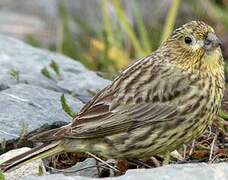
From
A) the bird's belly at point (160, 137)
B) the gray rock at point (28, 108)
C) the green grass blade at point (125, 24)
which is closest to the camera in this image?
the bird's belly at point (160, 137)

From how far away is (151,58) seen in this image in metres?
6.98

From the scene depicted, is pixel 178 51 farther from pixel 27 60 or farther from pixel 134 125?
pixel 27 60

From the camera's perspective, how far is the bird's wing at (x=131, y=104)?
21.1 feet

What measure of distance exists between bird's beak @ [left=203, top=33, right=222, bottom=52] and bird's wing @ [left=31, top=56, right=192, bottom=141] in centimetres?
25

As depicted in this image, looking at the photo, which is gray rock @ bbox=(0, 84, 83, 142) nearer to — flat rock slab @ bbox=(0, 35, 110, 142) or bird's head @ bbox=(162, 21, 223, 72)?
flat rock slab @ bbox=(0, 35, 110, 142)

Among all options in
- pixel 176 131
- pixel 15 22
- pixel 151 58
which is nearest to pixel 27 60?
pixel 151 58

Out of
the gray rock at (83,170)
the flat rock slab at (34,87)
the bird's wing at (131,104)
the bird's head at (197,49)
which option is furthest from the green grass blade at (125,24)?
the gray rock at (83,170)

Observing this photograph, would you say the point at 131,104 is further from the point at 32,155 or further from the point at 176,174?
the point at 176,174

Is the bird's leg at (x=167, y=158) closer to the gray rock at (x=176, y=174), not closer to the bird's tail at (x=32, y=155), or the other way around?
the bird's tail at (x=32, y=155)

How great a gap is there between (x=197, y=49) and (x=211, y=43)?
12 cm

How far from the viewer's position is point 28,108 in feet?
23.7

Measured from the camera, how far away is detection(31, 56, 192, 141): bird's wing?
644 centimetres

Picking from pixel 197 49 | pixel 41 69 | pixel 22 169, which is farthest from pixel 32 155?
pixel 41 69

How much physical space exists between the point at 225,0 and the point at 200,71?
680 centimetres
